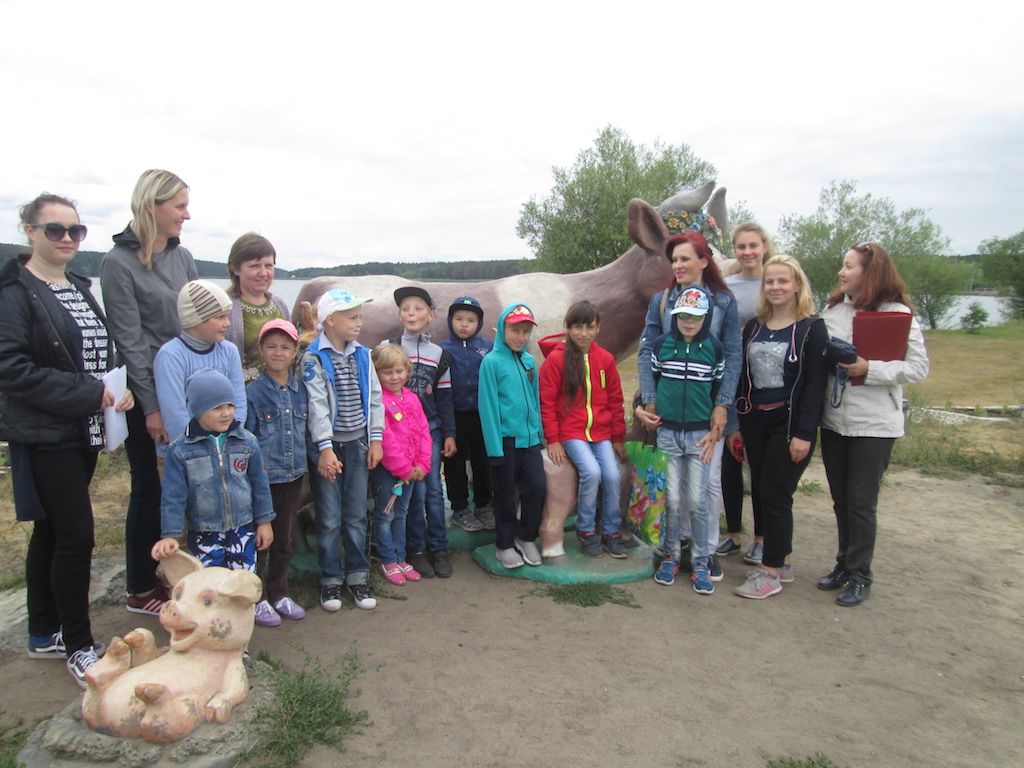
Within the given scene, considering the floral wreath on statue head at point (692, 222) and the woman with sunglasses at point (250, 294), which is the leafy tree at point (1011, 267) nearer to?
the floral wreath on statue head at point (692, 222)

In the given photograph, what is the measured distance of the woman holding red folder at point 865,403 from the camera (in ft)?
11.8

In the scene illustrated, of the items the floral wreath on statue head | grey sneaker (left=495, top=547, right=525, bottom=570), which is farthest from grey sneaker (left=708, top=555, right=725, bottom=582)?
the floral wreath on statue head

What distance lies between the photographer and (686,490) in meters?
3.90

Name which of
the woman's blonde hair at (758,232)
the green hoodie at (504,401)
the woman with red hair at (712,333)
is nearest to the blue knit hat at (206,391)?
the green hoodie at (504,401)

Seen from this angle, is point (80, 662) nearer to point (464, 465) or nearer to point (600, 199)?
point (464, 465)

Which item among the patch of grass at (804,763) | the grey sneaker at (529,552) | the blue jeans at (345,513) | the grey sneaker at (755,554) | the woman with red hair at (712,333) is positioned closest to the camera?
the patch of grass at (804,763)

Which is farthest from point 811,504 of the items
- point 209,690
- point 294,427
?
point 209,690

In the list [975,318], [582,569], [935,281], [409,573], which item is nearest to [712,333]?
[582,569]

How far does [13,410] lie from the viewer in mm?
2615

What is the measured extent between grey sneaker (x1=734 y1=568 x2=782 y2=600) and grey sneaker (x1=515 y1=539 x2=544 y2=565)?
112cm

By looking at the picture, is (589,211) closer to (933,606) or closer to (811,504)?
(811,504)

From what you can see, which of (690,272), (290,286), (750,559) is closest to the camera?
(690,272)

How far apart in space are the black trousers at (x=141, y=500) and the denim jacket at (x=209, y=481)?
444 mm

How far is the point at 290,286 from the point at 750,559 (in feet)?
11.8
